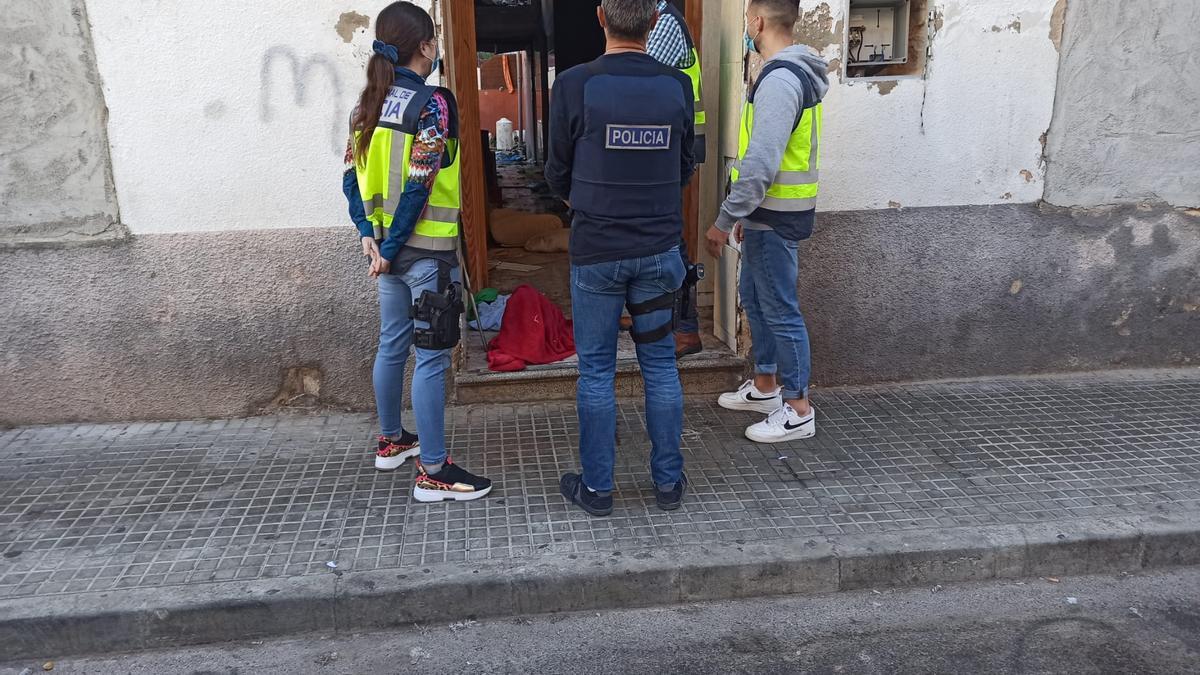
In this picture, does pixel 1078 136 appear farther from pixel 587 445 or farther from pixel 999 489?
pixel 587 445

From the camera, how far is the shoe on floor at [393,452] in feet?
13.6

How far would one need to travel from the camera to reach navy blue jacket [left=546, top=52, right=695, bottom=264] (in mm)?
3268

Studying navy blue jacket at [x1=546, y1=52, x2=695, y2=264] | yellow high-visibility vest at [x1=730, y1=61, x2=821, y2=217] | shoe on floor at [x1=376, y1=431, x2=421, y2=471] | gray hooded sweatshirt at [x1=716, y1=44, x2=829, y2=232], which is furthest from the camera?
shoe on floor at [x1=376, y1=431, x2=421, y2=471]

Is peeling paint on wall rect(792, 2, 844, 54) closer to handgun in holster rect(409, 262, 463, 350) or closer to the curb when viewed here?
handgun in holster rect(409, 262, 463, 350)

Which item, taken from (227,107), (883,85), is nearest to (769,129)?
(883,85)

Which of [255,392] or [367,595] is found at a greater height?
[255,392]

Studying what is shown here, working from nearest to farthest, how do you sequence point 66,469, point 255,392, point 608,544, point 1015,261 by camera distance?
point 608,544 → point 66,469 → point 255,392 → point 1015,261

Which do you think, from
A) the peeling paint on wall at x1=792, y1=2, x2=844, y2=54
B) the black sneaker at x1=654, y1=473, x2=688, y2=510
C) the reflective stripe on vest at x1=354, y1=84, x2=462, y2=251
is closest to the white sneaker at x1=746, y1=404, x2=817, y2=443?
the black sneaker at x1=654, y1=473, x2=688, y2=510

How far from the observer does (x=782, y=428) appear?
4.41 metres

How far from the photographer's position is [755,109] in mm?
3891

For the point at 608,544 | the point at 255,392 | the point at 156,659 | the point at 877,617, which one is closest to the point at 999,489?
the point at 877,617

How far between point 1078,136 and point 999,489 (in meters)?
2.35

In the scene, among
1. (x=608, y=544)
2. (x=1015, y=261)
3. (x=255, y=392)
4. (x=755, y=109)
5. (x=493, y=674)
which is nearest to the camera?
(x=493, y=674)

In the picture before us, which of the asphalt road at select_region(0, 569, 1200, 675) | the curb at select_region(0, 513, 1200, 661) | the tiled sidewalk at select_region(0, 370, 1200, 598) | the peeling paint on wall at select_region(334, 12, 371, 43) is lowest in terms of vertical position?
the asphalt road at select_region(0, 569, 1200, 675)
